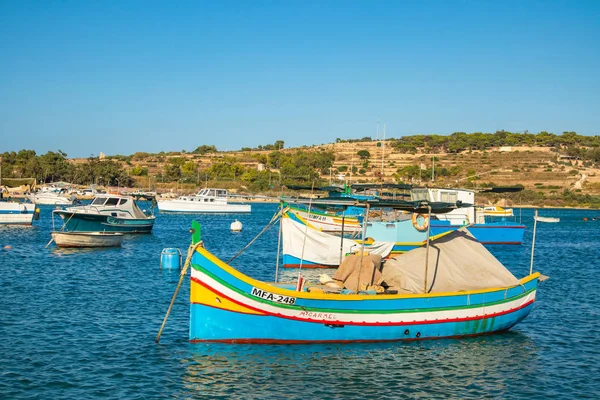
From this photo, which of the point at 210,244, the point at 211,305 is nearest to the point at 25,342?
the point at 211,305

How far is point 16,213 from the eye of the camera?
2355 inches

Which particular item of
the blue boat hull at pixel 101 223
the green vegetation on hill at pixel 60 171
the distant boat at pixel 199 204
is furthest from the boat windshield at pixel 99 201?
the green vegetation on hill at pixel 60 171

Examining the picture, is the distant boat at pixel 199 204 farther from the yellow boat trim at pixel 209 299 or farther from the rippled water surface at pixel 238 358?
the yellow boat trim at pixel 209 299

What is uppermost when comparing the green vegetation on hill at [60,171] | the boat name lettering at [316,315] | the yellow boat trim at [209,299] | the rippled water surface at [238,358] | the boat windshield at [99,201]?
the green vegetation on hill at [60,171]

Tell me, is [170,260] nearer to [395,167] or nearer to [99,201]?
[99,201]

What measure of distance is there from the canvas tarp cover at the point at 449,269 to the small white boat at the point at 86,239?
25.5 m

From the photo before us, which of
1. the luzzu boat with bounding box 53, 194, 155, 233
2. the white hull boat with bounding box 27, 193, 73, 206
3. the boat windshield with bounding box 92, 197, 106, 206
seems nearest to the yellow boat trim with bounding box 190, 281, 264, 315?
the luzzu boat with bounding box 53, 194, 155, 233

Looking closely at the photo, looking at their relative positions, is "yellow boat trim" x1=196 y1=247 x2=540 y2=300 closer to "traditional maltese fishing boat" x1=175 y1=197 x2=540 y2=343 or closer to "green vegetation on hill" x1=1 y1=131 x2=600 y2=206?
"traditional maltese fishing boat" x1=175 y1=197 x2=540 y2=343

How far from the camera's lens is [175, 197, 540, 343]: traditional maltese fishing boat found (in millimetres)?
17328

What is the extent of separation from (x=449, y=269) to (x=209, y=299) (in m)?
7.70

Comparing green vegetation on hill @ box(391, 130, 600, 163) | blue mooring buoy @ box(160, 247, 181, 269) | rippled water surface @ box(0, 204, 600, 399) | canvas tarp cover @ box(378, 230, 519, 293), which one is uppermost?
green vegetation on hill @ box(391, 130, 600, 163)

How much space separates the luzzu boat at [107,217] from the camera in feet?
151

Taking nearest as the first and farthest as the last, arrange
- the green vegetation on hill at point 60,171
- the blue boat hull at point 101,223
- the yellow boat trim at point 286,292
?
the yellow boat trim at point 286,292
the blue boat hull at point 101,223
the green vegetation on hill at point 60,171

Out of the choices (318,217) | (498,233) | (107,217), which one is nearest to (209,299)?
(107,217)
